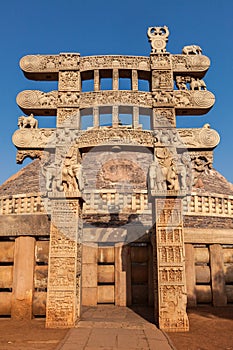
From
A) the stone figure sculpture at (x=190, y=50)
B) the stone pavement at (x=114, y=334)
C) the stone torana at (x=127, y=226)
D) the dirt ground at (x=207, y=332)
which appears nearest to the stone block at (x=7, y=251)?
the stone torana at (x=127, y=226)

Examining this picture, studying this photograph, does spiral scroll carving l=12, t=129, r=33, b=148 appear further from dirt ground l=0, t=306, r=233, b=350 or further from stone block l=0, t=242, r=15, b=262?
dirt ground l=0, t=306, r=233, b=350

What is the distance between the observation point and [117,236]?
1046 cm

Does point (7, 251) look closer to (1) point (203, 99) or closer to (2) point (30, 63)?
(2) point (30, 63)

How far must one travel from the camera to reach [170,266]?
25.5 feet

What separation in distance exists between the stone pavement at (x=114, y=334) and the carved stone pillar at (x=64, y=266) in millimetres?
518

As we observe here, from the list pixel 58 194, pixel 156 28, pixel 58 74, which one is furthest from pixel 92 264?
pixel 156 28

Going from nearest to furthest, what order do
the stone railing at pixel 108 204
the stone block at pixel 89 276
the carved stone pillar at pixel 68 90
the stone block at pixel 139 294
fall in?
1. the carved stone pillar at pixel 68 90
2. the stone block at pixel 89 276
3. the stone block at pixel 139 294
4. the stone railing at pixel 108 204

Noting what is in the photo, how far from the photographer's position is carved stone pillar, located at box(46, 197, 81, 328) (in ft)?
25.0

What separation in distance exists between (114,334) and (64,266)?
2090mm

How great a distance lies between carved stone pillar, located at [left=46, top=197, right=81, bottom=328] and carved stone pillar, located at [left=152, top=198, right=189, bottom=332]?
211cm

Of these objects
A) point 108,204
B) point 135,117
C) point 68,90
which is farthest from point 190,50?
point 108,204

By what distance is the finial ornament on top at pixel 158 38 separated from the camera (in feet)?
31.4

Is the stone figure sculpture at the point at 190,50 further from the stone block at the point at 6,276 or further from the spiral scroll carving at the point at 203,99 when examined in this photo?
the stone block at the point at 6,276

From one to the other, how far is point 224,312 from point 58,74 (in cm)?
875
